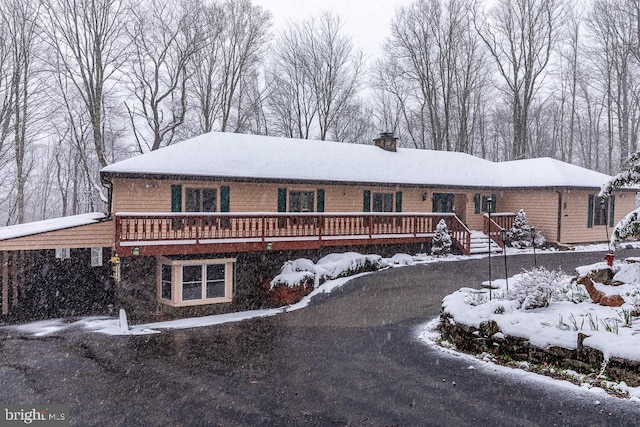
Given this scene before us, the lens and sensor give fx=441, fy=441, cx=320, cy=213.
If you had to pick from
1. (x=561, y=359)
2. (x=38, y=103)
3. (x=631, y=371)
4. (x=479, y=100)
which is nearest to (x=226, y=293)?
(x=561, y=359)

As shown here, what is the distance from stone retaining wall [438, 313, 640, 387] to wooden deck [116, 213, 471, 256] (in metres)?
8.09

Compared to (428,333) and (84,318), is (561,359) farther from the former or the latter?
(84,318)

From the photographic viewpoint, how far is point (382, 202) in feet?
68.0

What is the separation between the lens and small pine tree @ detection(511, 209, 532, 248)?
20.5 metres

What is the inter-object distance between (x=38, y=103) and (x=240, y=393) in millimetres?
30748

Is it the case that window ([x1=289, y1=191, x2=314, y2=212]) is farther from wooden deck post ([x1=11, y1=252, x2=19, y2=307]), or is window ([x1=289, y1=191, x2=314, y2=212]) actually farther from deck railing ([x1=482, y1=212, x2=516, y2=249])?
wooden deck post ([x1=11, y1=252, x2=19, y2=307])

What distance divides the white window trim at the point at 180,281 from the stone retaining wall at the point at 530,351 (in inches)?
337

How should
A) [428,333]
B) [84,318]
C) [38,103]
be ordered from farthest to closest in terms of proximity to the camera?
1. [38,103]
2. [84,318]
3. [428,333]

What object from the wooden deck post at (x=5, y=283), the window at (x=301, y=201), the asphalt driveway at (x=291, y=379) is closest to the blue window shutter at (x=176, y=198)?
the window at (x=301, y=201)

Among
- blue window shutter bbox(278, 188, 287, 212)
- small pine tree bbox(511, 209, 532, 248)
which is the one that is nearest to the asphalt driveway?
blue window shutter bbox(278, 188, 287, 212)

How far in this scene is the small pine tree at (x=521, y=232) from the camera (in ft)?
67.2

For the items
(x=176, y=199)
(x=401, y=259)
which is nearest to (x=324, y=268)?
(x=401, y=259)

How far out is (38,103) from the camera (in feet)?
96.9

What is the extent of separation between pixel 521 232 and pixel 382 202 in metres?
6.64
